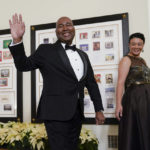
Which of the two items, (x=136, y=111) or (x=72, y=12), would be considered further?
(x=72, y=12)

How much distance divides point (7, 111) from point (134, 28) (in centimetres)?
170

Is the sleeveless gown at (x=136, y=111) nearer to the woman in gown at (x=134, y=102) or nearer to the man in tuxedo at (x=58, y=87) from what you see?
the woman in gown at (x=134, y=102)

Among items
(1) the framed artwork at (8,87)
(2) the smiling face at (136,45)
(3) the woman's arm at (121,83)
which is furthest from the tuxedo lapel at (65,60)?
(1) the framed artwork at (8,87)

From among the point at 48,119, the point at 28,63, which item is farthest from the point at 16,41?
the point at 48,119

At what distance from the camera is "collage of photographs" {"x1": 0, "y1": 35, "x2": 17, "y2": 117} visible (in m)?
2.80

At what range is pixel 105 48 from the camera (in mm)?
2494

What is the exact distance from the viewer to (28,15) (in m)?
2.84

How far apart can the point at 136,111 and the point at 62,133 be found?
0.77 m

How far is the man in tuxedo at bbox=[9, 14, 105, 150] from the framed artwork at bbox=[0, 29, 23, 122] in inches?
54.3

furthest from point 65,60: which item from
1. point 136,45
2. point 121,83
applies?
point 136,45

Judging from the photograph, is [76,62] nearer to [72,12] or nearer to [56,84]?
[56,84]

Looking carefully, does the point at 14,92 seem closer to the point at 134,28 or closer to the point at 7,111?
the point at 7,111

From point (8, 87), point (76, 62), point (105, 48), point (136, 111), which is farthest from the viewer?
point (8, 87)

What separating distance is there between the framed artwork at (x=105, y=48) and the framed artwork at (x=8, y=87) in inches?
11.3
